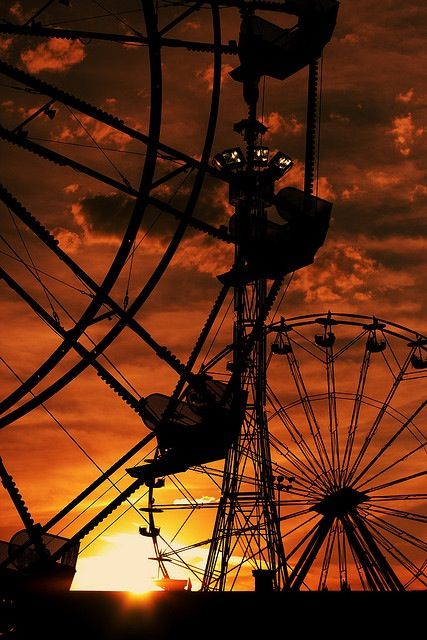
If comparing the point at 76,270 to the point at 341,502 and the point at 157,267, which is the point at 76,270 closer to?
the point at 157,267

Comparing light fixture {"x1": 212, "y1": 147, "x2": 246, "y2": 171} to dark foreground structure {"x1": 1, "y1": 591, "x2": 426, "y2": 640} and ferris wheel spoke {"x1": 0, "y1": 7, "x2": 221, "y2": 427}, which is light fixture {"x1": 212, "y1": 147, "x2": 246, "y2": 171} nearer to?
ferris wheel spoke {"x1": 0, "y1": 7, "x2": 221, "y2": 427}

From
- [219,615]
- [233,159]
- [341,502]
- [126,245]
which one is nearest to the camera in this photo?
[126,245]

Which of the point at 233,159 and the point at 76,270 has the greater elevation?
the point at 233,159

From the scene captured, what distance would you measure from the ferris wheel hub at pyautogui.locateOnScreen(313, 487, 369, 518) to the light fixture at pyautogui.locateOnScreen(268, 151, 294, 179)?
447 inches

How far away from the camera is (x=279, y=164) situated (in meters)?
41.3

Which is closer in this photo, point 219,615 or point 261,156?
point 219,615

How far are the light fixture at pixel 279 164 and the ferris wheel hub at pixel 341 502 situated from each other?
11350mm

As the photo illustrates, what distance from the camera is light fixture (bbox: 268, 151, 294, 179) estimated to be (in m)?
41.3

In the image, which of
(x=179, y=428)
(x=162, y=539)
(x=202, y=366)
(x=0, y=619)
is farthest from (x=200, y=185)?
(x=162, y=539)

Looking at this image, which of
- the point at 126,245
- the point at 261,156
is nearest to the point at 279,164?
the point at 261,156

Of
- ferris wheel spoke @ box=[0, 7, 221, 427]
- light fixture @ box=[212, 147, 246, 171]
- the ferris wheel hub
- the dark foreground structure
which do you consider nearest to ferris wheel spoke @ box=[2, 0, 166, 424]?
ferris wheel spoke @ box=[0, 7, 221, 427]

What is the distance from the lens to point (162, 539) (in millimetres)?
43406

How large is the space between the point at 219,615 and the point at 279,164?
2125 cm

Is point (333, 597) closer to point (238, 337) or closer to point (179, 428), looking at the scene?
point (179, 428)
